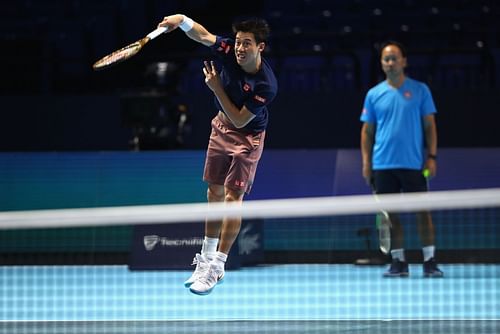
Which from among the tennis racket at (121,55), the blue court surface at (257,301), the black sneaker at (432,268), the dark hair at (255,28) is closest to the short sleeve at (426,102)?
the black sneaker at (432,268)

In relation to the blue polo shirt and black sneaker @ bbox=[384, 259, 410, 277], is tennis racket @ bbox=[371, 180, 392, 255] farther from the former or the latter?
the blue polo shirt

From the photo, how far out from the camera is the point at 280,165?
1212 centimetres

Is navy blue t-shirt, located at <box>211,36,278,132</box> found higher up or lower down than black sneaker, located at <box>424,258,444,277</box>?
higher up

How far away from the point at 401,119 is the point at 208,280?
3.23 meters

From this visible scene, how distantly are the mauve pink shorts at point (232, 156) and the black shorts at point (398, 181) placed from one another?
2.48 meters

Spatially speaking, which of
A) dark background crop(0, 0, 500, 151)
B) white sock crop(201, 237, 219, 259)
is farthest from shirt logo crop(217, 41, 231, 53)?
dark background crop(0, 0, 500, 151)

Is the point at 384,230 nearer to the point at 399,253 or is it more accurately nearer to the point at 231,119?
the point at 399,253

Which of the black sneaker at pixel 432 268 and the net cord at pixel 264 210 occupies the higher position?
the net cord at pixel 264 210

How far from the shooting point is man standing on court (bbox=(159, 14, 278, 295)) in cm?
755

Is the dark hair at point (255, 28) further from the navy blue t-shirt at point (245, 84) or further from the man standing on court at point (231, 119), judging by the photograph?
the navy blue t-shirt at point (245, 84)

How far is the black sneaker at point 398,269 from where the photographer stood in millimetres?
10062

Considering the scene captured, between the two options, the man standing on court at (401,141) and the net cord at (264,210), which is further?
the man standing on court at (401,141)

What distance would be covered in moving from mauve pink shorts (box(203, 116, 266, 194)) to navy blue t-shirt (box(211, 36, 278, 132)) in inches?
3.8

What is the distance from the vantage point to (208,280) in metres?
7.66
